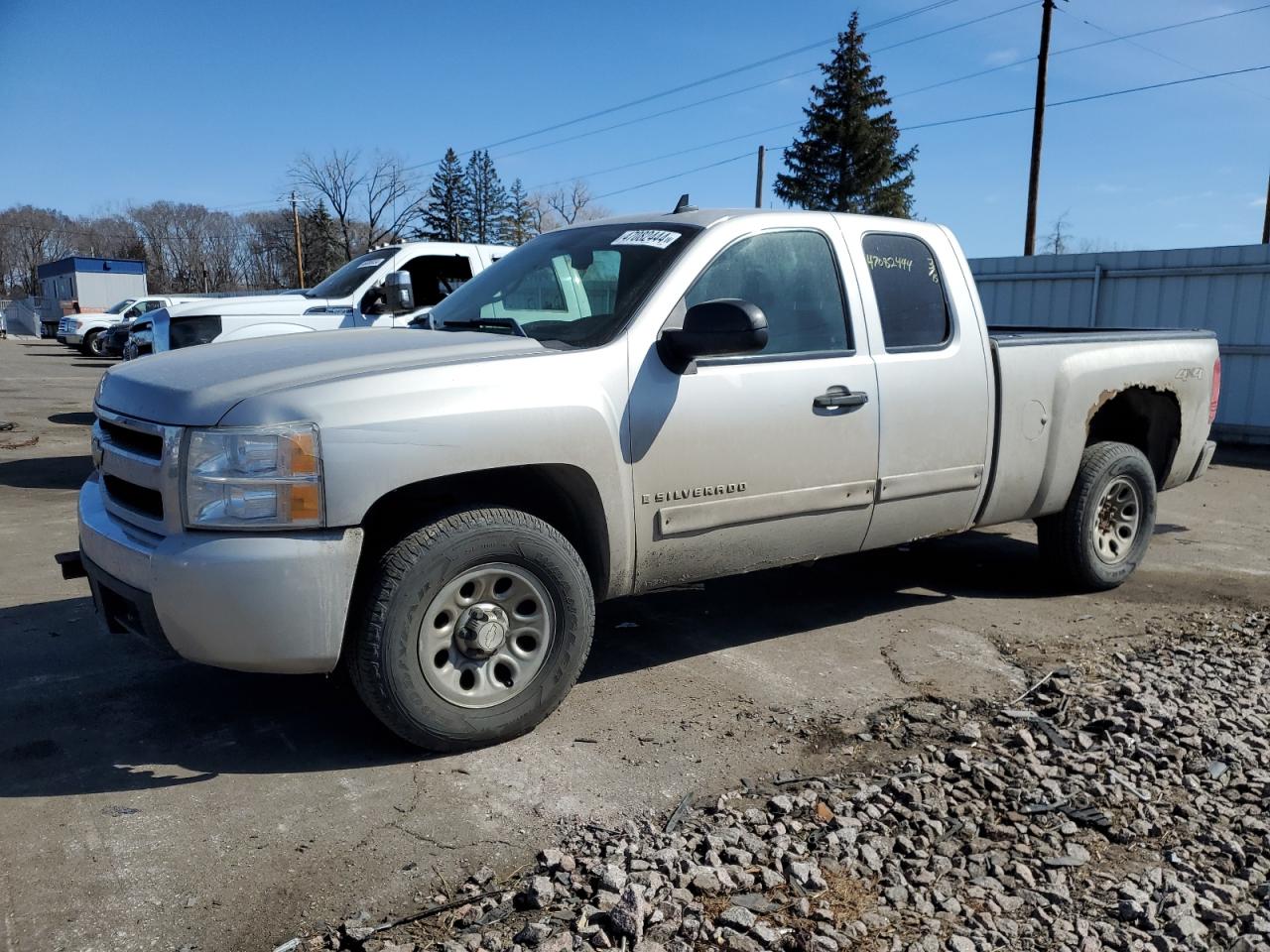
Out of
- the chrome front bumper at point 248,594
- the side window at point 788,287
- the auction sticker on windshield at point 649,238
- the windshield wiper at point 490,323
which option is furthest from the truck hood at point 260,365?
the side window at point 788,287

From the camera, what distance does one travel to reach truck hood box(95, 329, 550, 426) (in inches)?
130

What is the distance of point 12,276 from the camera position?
11625cm

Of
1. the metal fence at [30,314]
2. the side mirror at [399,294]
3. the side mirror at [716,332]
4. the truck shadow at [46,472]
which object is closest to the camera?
the side mirror at [716,332]

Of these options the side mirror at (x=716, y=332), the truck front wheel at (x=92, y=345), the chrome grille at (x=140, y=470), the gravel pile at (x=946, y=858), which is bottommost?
the truck front wheel at (x=92, y=345)

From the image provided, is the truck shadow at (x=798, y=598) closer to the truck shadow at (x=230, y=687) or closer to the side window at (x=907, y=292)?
the truck shadow at (x=230, y=687)

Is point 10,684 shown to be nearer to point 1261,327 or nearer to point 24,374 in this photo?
point 1261,327

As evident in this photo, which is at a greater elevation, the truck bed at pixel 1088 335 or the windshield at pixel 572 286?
the windshield at pixel 572 286

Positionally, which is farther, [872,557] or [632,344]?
[872,557]

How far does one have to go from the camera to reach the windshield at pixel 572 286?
13.6 ft

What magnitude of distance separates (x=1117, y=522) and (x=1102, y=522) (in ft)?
0.41

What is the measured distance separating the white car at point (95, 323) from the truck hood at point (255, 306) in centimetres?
2325

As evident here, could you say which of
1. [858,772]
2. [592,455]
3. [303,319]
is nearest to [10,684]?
[592,455]

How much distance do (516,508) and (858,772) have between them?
1.54m

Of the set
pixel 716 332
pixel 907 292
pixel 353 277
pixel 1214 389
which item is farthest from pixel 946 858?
pixel 353 277
